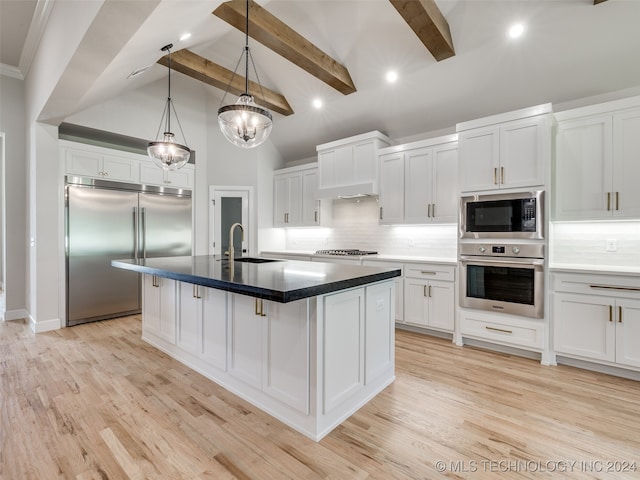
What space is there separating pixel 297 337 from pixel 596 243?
3.30 meters

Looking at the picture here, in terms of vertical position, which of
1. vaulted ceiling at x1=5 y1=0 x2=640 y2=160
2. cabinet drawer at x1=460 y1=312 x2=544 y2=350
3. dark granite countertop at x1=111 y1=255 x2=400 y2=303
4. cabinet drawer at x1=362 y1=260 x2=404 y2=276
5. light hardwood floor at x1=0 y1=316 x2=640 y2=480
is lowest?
light hardwood floor at x1=0 y1=316 x2=640 y2=480

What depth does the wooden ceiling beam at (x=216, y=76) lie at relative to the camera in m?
4.02

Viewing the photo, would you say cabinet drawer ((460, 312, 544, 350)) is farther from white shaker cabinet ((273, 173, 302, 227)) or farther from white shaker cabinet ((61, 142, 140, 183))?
white shaker cabinet ((61, 142, 140, 183))

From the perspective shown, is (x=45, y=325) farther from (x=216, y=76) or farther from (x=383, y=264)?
(x=383, y=264)

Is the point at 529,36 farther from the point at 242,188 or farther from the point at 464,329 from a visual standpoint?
the point at 242,188

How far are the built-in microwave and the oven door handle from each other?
0.74ft

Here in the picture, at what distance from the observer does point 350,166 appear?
473 cm

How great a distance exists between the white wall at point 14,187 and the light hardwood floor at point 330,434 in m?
2.16

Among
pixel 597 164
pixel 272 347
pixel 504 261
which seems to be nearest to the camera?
pixel 272 347

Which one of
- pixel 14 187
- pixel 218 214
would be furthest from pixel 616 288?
pixel 14 187

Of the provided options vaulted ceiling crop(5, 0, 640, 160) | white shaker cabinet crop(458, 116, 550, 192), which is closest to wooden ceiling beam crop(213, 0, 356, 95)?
vaulted ceiling crop(5, 0, 640, 160)

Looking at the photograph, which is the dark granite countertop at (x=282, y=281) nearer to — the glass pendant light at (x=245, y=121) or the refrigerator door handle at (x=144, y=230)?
the glass pendant light at (x=245, y=121)

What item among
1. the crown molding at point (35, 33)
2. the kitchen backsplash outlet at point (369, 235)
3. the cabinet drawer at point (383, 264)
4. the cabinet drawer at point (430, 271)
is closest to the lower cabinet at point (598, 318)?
the cabinet drawer at point (430, 271)

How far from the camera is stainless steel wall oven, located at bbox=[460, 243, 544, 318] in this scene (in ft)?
9.90
